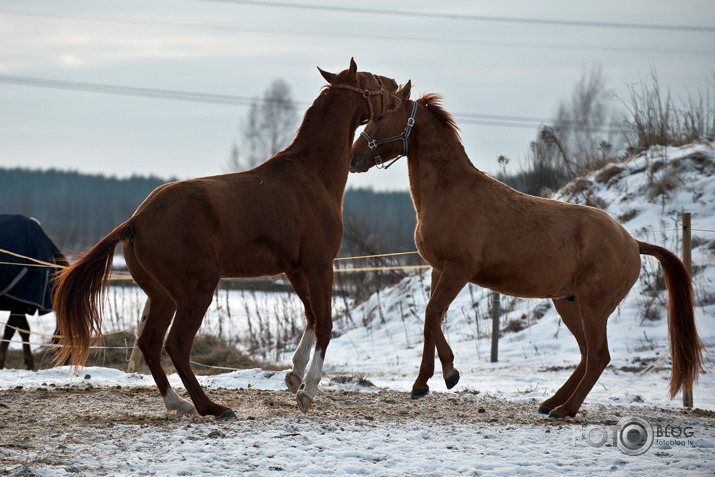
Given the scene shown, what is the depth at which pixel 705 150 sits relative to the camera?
14242mm

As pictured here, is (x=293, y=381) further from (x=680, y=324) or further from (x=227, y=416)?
(x=680, y=324)

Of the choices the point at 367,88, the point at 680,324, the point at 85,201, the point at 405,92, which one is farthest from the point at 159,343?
the point at 85,201

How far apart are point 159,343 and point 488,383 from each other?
4.20 meters

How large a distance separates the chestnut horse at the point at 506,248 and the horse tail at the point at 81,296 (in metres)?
2.03

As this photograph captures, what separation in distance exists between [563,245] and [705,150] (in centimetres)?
1071

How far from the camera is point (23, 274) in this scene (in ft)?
30.5

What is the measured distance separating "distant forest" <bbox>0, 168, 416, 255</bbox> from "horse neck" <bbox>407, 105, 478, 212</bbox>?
163 feet

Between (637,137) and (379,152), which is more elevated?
(637,137)

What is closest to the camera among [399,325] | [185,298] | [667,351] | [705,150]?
[185,298]

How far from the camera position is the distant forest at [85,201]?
76.1 metres

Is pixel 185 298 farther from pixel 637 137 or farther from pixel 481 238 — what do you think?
pixel 637 137

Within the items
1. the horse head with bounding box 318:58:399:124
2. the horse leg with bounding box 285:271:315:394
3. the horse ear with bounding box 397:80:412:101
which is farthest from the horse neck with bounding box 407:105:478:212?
the horse leg with bounding box 285:271:315:394

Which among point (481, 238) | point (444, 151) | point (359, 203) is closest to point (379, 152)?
point (444, 151)

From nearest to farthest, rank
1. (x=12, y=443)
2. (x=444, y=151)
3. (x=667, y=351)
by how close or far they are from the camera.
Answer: (x=12, y=443) < (x=444, y=151) < (x=667, y=351)
